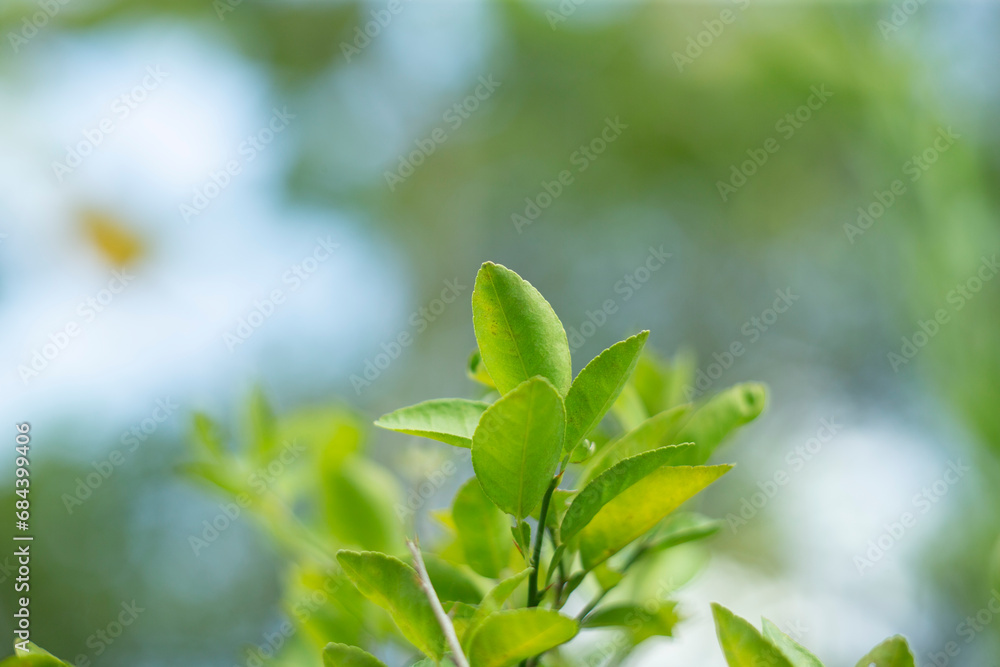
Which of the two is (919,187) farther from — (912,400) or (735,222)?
(735,222)

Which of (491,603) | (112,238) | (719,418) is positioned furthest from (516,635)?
(112,238)

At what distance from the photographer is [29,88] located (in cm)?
246

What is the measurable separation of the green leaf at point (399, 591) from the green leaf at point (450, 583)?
41mm

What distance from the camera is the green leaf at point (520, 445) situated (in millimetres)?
159

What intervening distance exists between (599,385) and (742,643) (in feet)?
0.24

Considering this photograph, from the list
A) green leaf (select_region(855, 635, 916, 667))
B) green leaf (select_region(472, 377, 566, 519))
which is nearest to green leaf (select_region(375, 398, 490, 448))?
green leaf (select_region(472, 377, 566, 519))

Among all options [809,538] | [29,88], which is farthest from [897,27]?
[29,88]

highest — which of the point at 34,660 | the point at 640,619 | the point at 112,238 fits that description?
the point at 640,619

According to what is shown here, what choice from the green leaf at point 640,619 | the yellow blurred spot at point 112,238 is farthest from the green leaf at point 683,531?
the yellow blurred spot at point 112,238

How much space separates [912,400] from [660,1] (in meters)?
1.79

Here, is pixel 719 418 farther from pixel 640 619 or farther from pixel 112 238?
pixel 112 238

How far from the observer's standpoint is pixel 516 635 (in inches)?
6.2

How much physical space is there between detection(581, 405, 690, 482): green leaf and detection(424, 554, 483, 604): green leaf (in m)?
0.05

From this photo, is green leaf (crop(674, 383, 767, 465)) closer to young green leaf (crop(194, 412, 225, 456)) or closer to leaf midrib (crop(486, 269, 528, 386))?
leaf midrib (crop(486, 269, 528, 386))
